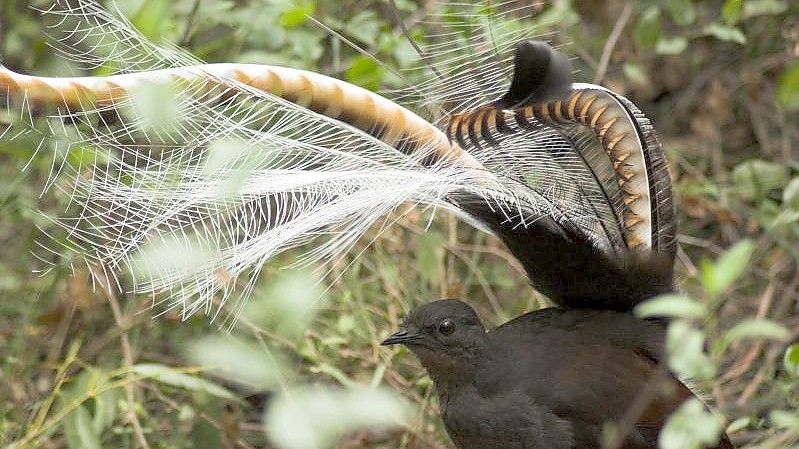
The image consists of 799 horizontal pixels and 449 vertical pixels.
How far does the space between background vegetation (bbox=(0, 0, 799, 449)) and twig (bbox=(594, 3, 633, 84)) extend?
20 mm

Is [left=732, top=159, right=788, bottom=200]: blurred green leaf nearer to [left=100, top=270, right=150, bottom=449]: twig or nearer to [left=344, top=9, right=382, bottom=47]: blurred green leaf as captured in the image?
[left=344, top=9, right=382, bottom=47]: blurred green leaf

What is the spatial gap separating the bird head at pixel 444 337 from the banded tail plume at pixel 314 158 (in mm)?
301

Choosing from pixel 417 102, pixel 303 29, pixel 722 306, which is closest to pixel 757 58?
pixel 722 306

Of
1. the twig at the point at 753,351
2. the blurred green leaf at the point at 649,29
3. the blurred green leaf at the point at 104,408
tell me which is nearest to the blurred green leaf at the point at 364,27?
the blurred green leaf at the point at 649,29

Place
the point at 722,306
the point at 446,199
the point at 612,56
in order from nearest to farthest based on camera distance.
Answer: the point at 446,199 < the point at 722,306 < the point at 612,56

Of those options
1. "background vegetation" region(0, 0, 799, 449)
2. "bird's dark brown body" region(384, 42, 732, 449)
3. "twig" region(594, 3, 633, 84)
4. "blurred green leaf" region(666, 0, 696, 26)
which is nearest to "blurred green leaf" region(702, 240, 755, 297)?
"bird's dark brown body" region(384, 42, 732, 449)

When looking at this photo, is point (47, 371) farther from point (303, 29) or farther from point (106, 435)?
point (303, 29)

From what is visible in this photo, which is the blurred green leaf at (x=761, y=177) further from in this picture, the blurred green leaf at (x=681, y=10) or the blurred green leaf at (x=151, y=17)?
the blurred green leaf at (x=151, y=17)

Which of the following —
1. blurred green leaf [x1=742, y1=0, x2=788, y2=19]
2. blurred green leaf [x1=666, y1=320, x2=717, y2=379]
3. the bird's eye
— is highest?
blurred green leaf [x1=666, y1=320, x2=717, y2=379]

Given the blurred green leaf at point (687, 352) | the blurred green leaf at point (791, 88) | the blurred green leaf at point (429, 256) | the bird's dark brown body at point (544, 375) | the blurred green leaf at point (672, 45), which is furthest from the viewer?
the blurred green leaf at point (672, 45)

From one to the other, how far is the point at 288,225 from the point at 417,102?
0.73 metres

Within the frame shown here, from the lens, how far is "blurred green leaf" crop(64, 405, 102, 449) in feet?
12.8

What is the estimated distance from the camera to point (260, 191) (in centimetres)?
322

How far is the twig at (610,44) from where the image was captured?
5500mm
